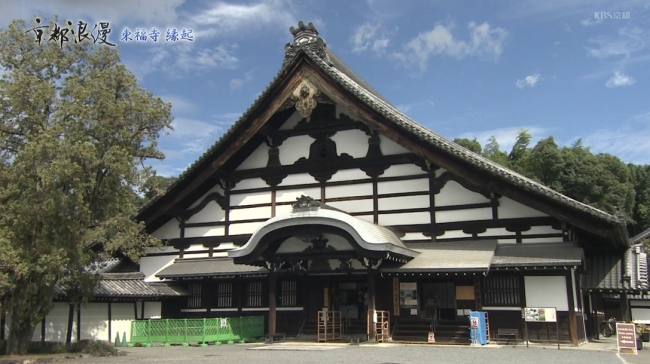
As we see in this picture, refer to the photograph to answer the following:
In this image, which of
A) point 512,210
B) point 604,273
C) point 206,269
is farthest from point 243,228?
point 604,273

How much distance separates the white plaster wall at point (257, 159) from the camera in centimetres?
2224

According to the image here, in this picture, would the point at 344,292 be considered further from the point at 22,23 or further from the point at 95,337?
the point at 22,23

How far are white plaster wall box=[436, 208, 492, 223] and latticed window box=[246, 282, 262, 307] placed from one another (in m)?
6.98

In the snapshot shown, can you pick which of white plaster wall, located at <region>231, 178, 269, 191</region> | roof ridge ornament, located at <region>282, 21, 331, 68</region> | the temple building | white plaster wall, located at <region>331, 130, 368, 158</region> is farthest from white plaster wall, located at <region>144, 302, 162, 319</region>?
roof ridge ornament, located at <region>282, 21, 331, 68</region>

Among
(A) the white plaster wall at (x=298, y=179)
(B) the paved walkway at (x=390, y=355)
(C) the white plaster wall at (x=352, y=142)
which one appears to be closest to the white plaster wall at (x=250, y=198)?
(A) the white plaster wall at (x=298, y=179)

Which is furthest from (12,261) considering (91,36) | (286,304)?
(286,304)

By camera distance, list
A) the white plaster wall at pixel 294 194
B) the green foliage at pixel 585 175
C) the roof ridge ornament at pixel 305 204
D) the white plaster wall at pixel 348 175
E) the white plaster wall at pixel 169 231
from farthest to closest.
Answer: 1. the green foliage at pixel 585 175
2. the white plaster wall at pixel 169 231
3. the white plaster wall at pixel 294 194
4. the white plaster wall at pixel 348 175
5. the roof ridge ornament at pixel 305 204

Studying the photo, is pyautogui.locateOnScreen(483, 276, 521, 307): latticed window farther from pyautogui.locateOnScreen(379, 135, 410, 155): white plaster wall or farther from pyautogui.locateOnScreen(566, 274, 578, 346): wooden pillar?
pyautogui.locateOnScreen(379, 135, 410, 155): white plaster wall

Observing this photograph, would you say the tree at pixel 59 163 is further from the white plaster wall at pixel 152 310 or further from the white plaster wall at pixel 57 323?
the white plaster wall at pixel 152 310

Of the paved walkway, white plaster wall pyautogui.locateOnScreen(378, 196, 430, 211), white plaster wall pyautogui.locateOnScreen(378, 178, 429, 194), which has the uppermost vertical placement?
white plaster wall pyautogui.locateOnScreen(378, 178, 429, 194)

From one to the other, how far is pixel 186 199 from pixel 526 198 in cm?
1279

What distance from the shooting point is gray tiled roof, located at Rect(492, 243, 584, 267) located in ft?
52.5

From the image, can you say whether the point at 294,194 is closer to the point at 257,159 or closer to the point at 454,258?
the point at 257,159

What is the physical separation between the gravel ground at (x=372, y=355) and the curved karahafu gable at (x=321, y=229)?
108 inches
